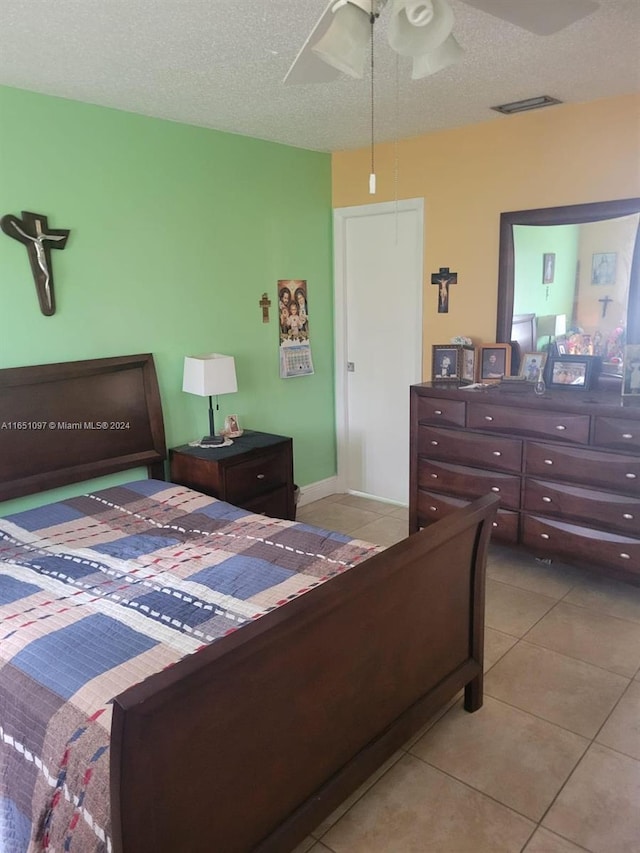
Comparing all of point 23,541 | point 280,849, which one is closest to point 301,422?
point 23,541

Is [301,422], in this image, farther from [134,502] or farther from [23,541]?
[23,541]

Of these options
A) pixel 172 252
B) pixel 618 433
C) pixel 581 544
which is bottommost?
pixel 581 544

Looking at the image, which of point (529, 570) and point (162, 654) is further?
point (529, 570)

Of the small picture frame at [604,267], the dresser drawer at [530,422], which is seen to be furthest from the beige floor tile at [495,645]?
the small picture frame at [604,267]

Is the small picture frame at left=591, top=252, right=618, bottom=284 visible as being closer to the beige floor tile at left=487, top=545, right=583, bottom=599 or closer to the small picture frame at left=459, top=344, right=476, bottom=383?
the small picture frame at left=459, top=344, right=476, bottom=383

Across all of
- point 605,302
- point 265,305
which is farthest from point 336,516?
point 605,302

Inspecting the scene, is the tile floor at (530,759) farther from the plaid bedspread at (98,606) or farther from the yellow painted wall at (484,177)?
the yellow painted wall at (484,177)

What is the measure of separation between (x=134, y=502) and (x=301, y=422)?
1673mm

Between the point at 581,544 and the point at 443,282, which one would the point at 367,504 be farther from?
the point at 581,544

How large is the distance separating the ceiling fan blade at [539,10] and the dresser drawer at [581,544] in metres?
2.22

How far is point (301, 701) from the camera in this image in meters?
1.65

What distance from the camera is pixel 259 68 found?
2.70 metres

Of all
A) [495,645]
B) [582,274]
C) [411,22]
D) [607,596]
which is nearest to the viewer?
[411,22]

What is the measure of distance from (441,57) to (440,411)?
2.06 metres
